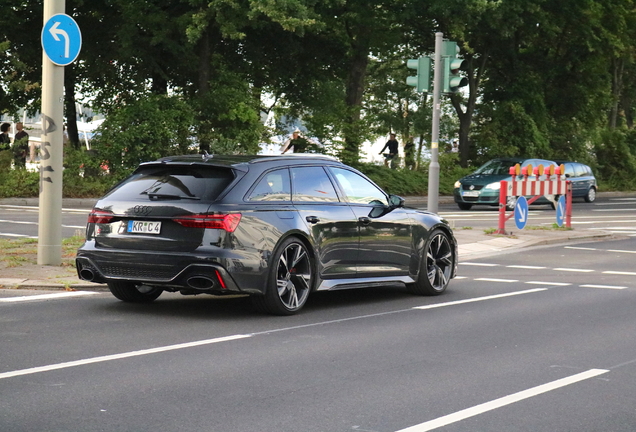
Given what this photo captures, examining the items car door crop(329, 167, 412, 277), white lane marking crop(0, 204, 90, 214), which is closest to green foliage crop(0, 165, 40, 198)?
white lane marking crop(0, 204, 90, 214)

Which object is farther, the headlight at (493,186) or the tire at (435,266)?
the headlight at (493,186)

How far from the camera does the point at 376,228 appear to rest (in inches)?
437

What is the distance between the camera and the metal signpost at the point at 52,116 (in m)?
12.3

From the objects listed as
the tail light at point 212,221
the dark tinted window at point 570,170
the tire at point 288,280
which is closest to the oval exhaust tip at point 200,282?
the tail light at point 212,221

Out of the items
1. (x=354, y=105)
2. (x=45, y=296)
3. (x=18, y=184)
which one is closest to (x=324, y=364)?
(x=45, y=296)

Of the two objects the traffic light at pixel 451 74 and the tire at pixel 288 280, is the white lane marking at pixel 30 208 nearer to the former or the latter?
the traffic light at pixel 451 74

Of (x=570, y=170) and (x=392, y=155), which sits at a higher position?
(x=392, y=155)

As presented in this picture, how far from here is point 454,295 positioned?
1204cm

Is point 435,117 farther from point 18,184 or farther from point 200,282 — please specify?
point 18,184

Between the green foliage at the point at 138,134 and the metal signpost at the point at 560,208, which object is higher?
the green foliage at the point at 138,134

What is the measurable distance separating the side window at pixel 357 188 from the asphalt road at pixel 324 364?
1.09 m

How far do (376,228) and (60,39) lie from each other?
4307 mm

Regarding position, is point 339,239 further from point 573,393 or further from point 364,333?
point 573,393

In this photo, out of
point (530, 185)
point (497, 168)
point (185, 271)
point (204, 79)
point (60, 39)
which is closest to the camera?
point (185, 271)
